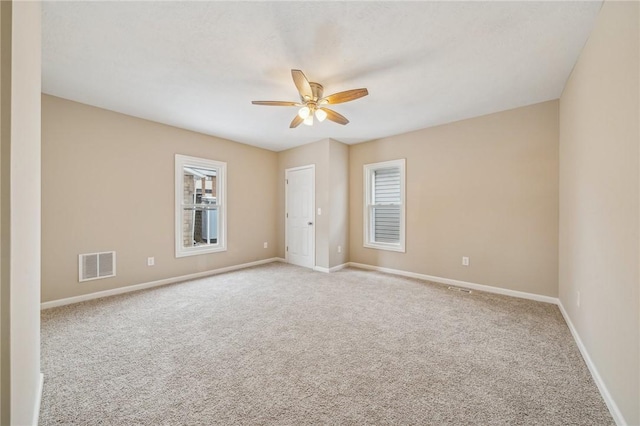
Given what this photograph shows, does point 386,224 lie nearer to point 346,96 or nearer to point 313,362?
point 346,96

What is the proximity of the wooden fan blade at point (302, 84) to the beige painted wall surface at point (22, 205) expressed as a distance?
150 centimetres

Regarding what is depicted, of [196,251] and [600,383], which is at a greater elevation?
[196,251]

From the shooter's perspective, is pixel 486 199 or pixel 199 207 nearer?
pixel 486 199

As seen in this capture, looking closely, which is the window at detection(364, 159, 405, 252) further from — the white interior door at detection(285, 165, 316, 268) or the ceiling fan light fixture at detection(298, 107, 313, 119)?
the ceiling fan light fixture at detection(298, 107, 313, 119)

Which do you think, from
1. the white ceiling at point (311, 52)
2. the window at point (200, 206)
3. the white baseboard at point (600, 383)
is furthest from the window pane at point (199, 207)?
the white baseboard at point (600, 383)

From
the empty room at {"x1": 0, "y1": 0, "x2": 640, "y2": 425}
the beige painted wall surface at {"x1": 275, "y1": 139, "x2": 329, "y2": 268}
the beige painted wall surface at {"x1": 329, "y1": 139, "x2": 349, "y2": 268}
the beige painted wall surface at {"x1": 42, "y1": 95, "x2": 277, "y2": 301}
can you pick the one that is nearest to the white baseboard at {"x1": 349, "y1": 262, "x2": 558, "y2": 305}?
the empty room at {"x1": 0, "y1": 0, "x2": 640, "y2": 425}

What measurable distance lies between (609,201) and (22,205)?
304cm

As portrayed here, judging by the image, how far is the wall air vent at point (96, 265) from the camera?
3.28 meters

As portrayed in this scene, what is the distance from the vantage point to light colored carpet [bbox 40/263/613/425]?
58.9 inches

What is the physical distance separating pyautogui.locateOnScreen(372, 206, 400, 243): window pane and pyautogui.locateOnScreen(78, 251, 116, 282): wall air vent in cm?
413

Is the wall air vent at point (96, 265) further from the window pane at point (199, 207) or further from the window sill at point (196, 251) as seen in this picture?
the window pane at point (199, 207)

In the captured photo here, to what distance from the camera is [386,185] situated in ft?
15.9

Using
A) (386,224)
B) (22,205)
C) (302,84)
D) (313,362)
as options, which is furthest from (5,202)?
(386,224)

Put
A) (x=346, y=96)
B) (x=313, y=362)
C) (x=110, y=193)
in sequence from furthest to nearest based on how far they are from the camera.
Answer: (x=110, y=193) → (x=346, y=96) → (x=313, y=362)
